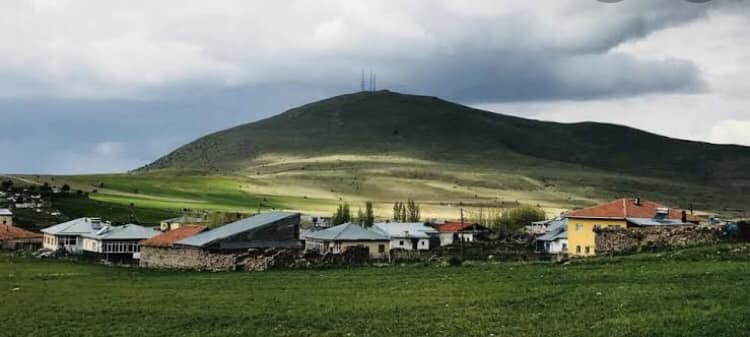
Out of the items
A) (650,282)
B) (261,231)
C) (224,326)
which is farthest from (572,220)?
(224,326)

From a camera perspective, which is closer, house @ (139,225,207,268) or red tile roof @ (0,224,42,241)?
house @ (139,225,207,268)

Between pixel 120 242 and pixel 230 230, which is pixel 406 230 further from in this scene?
pixel 230 230

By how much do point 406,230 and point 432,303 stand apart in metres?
91.1

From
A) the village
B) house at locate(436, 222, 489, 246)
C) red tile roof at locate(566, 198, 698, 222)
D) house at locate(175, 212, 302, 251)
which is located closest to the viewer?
the village

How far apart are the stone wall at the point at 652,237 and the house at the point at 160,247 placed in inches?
1198

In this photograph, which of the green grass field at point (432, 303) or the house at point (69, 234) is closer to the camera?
the green grass field at point (432, 303)

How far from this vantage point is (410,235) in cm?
11506

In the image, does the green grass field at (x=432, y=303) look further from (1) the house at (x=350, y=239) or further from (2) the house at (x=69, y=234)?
(2) the house at (x=69, y=234)

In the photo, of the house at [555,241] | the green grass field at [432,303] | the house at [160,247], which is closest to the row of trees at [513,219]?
the house at [555,241]

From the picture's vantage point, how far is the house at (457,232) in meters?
120

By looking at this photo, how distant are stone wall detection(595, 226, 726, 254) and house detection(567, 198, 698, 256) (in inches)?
725

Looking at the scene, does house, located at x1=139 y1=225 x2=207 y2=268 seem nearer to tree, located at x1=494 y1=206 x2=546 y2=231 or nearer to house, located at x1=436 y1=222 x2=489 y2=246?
house, located at x1=436 y1=222 x2=489 y2=246

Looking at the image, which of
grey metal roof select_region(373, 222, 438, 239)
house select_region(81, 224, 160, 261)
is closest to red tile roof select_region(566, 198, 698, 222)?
grey metal roof select_region(373, 222, 438, 239)

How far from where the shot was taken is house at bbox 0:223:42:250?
93.9 metres
